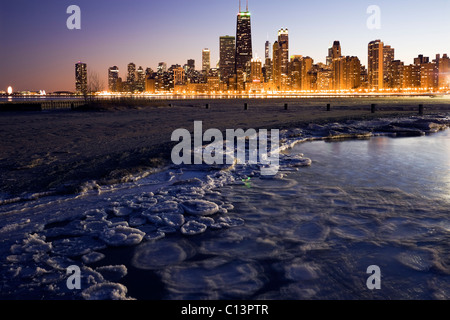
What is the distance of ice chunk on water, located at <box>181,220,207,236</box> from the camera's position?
5078 millimetres

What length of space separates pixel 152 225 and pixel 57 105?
→ 42.9m

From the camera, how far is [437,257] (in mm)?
4156

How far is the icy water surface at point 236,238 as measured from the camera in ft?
11.8

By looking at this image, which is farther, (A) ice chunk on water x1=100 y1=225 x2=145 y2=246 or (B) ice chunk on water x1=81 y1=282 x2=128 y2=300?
(A) ice chunk on water x1=100 y1=225 x2=145 y2=246

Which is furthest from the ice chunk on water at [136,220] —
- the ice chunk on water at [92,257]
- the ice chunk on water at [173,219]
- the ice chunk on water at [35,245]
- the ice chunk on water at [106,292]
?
the ice chunk on water at [106,292]

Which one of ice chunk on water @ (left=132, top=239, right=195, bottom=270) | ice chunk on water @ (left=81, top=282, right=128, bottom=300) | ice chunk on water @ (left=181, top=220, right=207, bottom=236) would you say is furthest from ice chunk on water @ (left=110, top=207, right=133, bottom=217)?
ice chunk on water @ (left=81, top=282, right=128, bottom=300)

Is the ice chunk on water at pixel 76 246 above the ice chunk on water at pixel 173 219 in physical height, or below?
below

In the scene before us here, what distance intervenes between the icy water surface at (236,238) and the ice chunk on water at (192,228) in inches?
1.1

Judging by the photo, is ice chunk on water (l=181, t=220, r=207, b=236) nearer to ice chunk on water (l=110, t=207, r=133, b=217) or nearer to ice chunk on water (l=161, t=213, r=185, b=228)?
ice chunk on water (l=161, t=213, r=185, b=228)

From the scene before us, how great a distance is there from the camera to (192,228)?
5242mm

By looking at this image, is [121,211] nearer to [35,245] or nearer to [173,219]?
[173,219]

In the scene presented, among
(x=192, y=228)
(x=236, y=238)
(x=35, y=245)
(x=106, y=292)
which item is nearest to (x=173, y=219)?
(x=192, y=228)

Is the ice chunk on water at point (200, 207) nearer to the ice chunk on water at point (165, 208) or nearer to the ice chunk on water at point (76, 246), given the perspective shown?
the ice chunk on water at point (165, 208)

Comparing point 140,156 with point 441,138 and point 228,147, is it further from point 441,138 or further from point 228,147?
point 441,138
